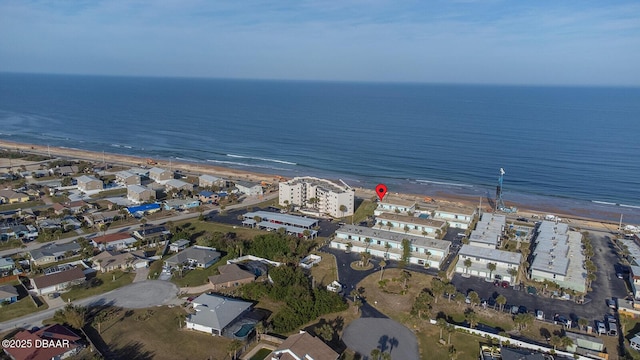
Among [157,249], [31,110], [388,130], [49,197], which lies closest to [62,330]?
[157,249]

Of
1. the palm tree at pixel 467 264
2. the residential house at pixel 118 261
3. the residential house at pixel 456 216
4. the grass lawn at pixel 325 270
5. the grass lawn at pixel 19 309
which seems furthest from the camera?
the residential house at pixel 456 216

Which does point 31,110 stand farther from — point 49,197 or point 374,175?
point 374,175

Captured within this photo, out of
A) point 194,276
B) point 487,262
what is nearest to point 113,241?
point 194,276

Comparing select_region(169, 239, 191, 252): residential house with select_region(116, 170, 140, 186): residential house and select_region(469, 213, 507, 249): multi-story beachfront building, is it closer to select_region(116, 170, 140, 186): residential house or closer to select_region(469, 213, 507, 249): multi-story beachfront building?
select_region(116, 170, 140, 186): residential house

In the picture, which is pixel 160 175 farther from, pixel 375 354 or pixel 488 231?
pixel 375 354

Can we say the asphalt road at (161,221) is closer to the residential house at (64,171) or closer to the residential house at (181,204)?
the residential house at (181,204)

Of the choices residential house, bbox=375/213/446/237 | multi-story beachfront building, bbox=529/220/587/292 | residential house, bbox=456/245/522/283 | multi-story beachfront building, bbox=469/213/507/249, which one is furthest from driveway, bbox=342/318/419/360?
residential house, bbox=375/213/446/237

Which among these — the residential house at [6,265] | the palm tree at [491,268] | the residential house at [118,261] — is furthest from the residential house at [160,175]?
the palm tree at [491,268]
